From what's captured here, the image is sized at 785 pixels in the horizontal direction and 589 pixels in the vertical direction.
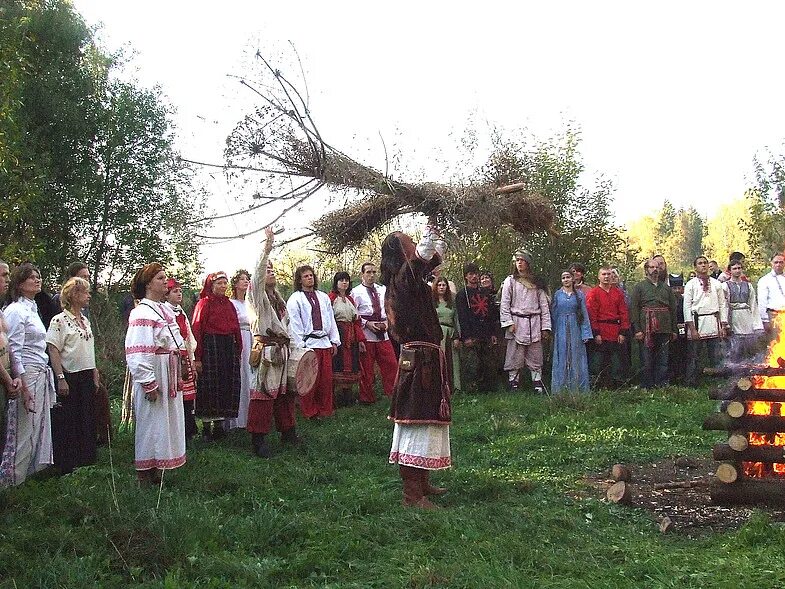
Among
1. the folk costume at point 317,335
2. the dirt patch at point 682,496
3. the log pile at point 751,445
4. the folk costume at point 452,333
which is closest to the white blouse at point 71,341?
the folk costume at point 317,335

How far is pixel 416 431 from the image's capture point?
5.97 metres

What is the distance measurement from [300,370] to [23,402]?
8.87 feet

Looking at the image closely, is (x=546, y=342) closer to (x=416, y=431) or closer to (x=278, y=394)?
(x=278, y=394)

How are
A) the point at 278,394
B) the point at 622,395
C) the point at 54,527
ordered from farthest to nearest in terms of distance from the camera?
1. the point at 622,395
2. the point at 278,394
3. the point at 54,527

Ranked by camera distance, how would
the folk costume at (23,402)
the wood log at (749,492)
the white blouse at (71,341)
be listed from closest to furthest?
1. the wood log at (749,492)
2. the folk costume at (23,402)
3. the white blouse at (71,341)

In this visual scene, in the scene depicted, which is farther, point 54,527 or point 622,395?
point 622,395

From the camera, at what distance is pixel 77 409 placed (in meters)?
7.22

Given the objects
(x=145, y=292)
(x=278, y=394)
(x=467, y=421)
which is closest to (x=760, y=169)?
(x=467, y=421)

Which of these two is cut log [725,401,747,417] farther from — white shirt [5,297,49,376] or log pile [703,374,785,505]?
white shirt [5,297,49,376]

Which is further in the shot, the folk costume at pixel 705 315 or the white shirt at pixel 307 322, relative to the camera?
the folk costume at pixel 705 315

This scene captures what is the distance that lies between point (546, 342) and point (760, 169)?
5.67 meters

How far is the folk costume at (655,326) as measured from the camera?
467 inches

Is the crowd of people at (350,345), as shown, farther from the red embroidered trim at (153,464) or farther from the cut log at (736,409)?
the cut log at (736,409)

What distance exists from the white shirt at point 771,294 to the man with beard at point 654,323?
1176mm
